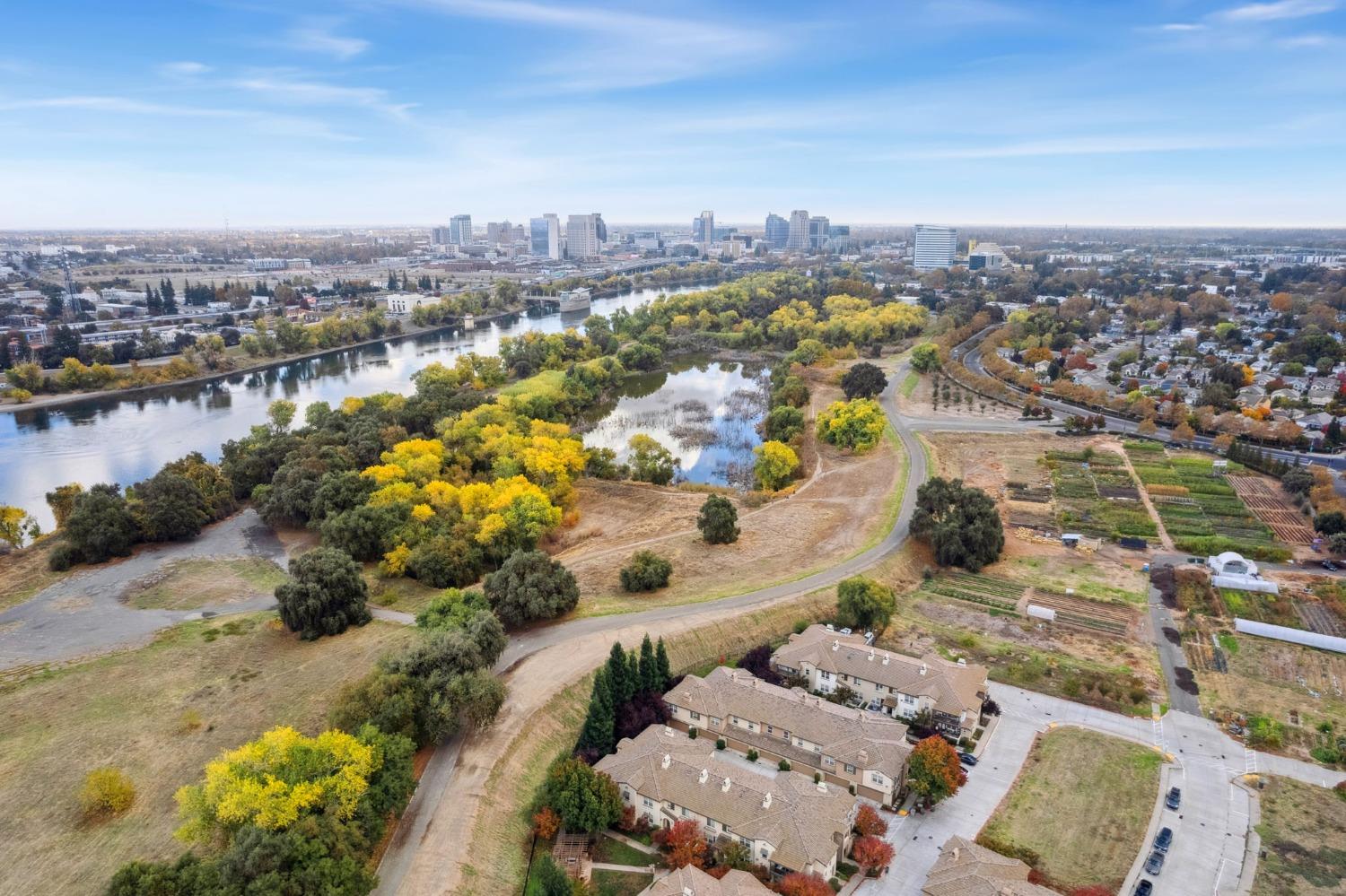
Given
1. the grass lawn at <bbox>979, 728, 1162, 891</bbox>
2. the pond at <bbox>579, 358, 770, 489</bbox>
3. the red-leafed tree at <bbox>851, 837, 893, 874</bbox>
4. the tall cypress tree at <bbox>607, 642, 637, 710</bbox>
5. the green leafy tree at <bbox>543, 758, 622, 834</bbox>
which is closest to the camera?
the red-leafed tree at <bbox>851, 837, 893, 874</bbox>

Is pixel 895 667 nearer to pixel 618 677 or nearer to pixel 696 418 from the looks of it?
A: pixel 618 677

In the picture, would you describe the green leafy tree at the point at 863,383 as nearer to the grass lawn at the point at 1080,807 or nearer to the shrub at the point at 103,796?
the grass lawn at the point at 1080,807

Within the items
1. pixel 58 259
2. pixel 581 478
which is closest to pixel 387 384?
pixel 581 478

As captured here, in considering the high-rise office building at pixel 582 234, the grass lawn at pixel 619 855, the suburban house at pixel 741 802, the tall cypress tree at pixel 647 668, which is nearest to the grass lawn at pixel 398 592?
the tall cypress tree at pixel 647 668

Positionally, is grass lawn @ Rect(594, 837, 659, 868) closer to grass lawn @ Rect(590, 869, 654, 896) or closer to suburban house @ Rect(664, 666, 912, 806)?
grass lawn @ Rect(590, 869, 654, 896)

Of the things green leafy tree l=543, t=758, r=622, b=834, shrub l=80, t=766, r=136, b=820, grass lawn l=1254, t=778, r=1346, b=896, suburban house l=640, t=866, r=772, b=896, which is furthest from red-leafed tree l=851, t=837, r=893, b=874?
shrub l=80, t=766, r=136, b=820

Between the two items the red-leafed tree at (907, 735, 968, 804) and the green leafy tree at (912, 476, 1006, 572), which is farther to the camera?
the green leafy tree at (912, 476, 1006, 572)

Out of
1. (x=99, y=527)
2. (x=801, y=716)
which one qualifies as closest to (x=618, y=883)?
(x=801, y=716)
